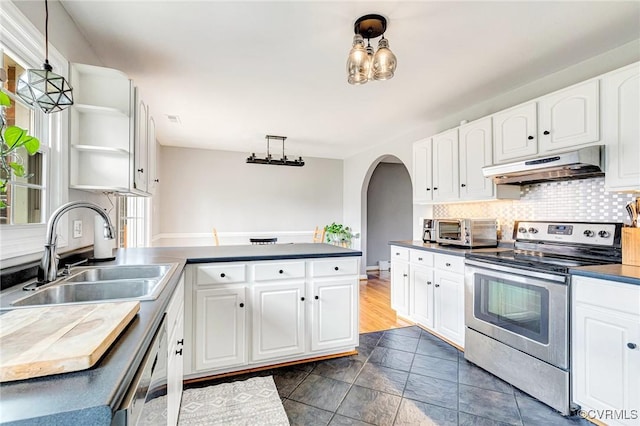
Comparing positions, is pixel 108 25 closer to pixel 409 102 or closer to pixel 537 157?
pixel 409 102

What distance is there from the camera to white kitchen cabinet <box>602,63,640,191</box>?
1.86 m

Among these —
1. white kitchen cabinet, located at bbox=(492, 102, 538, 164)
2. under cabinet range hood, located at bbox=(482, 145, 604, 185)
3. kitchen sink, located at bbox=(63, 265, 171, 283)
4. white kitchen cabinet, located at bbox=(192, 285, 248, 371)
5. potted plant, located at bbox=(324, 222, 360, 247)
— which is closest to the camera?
kitchen sink, located at bbox=(63, 265, 171, 283)

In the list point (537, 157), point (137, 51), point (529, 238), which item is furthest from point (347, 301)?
point (137, 51)

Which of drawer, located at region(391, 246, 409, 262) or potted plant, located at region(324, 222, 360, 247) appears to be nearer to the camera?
drawer, located at region(391, 246, 409, 262)

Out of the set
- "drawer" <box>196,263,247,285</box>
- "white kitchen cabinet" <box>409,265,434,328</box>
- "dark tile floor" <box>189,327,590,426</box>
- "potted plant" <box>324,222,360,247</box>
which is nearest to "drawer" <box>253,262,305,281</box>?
"drawer" <box>196,263,247,285</box>

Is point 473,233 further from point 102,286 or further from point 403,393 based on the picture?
point 102,286

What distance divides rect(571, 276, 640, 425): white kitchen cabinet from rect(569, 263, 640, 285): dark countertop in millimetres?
29

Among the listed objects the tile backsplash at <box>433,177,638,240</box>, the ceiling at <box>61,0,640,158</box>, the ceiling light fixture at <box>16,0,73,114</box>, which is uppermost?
the ceiling at <box>61,0,640,158</box>

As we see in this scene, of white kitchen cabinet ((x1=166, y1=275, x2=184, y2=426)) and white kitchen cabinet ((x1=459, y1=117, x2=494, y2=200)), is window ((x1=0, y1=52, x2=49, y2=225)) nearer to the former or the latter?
white kitchen cabinet ((x1=166, y1=275, x2=184, y2=426))

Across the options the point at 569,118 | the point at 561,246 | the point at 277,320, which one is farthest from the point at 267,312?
the point at 569,118

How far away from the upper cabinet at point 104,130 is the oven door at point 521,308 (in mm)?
2717

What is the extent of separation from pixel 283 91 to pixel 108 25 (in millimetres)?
1447

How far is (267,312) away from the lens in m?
2.33

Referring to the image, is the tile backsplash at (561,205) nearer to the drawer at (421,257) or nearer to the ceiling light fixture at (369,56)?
the drawer at (421,257)
